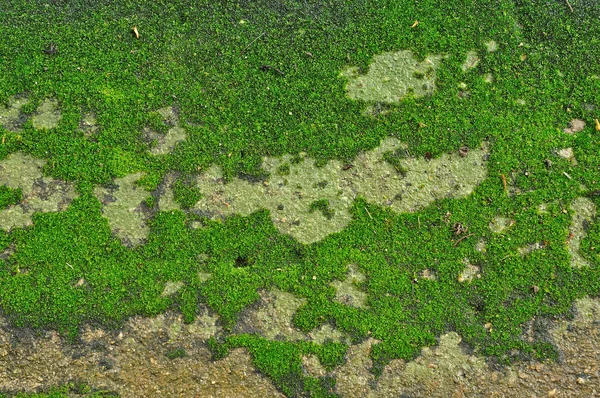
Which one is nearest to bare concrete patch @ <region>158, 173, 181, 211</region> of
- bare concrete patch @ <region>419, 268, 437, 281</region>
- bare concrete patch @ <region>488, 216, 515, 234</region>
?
bare concrete patch @ <region>419, 268, 437, 281</region>

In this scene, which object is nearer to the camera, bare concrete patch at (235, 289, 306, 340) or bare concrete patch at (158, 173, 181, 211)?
bare concrete patch at (235, 289, 306, 340)

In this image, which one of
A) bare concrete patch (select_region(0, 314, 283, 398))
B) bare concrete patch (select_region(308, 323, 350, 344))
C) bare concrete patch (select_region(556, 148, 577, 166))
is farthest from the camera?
bare concrete patch (select_region(556, 148, 577, 166))

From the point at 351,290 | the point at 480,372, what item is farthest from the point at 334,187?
the point at 480,372

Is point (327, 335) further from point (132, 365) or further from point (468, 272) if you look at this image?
point (132, 365)

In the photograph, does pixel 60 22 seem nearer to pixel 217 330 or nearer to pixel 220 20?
pixel 220 20

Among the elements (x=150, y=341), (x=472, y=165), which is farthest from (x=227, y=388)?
(x=472, y=165)

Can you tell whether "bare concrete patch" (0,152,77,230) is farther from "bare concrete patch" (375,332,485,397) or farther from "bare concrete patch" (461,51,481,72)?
"bare concrete patch" (461,51,481,72)

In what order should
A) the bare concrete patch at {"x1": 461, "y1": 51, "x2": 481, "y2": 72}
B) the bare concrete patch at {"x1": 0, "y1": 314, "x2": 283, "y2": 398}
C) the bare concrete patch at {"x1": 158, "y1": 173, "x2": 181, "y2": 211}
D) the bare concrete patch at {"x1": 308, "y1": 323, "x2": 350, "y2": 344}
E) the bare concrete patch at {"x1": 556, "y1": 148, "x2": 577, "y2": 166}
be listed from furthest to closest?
the bare concrete patch at {"x1": 461, "y1": 51, "x2": 481, "y2": 72}
the bare concrete patch at {"x1": 556, "y1": 148, "x2": 577, "y2": 166}
the bare concrete patch at {"x1": 158, "y1": 173, "x2": 181, "y2": 211}
the bare concrete patch at {"x1": 308, "y1": 323, "x2": 350, "y2": 344}
the bare concrete patch at {"x1": 0, "y1": 314, "x2": 283, "y2": 398}
